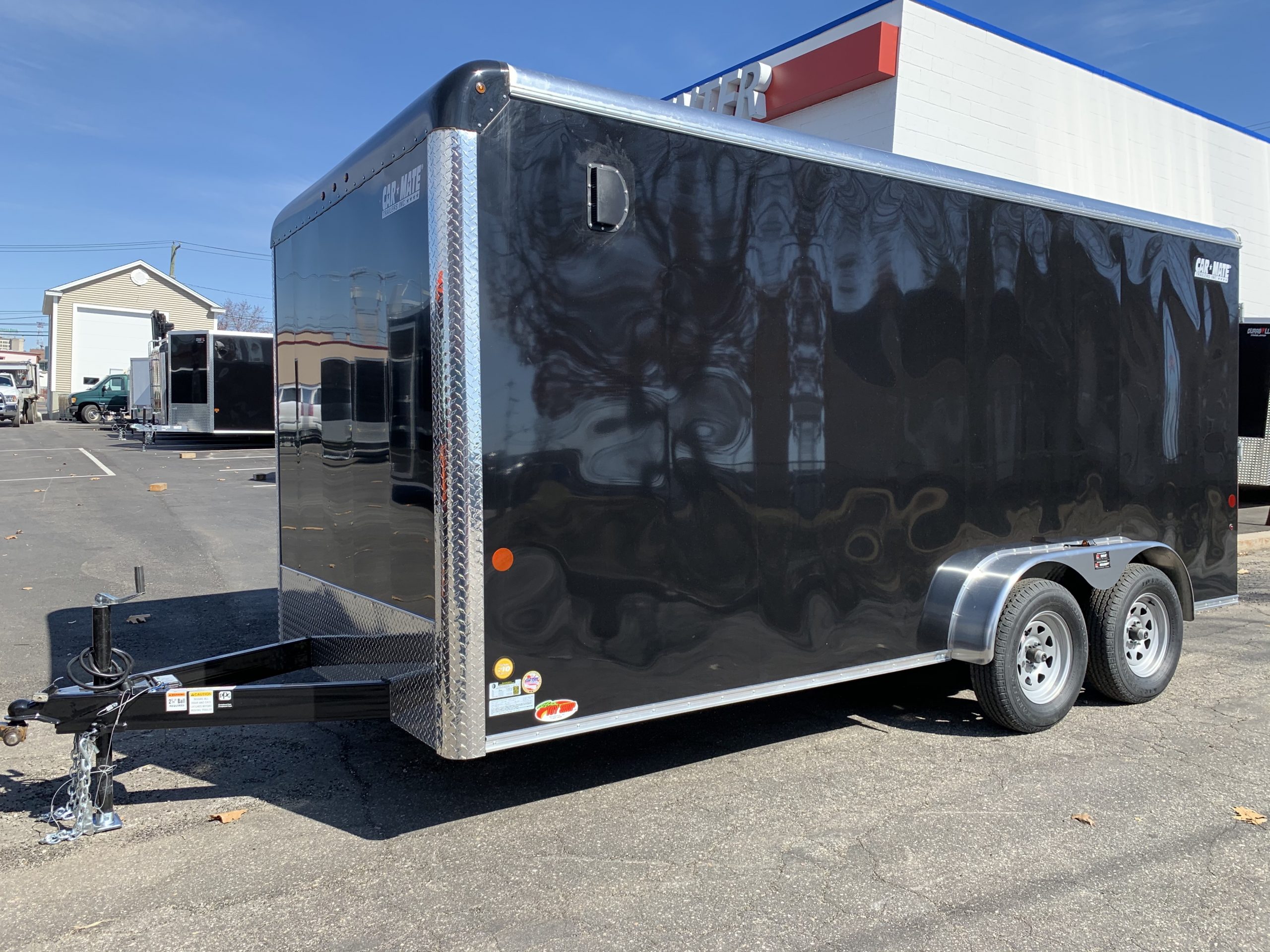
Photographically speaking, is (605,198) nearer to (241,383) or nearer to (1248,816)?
(1248,816)

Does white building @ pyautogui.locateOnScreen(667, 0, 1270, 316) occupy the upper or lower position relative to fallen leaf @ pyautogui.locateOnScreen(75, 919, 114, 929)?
upper

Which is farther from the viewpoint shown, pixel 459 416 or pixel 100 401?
pixel 100 401

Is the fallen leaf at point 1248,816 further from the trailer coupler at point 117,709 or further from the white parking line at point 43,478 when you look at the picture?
the white parking line at point 43,478

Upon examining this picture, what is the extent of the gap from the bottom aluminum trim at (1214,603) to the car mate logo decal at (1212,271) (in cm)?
208

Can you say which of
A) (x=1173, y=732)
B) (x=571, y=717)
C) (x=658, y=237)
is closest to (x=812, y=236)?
(x=658, y=237)

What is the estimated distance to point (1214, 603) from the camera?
6586mm

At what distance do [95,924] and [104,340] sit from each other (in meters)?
52.0

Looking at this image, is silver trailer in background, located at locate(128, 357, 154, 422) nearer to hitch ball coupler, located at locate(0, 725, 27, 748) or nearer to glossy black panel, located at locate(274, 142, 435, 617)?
glossy black panel, located at locate(274, 142, 435, 617)

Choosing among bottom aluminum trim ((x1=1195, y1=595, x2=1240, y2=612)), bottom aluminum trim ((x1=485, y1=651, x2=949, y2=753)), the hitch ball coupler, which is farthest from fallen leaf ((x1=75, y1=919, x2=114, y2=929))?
bottom aluminum trim ((x1=1195, y1=595, x2=1240, y2=612))

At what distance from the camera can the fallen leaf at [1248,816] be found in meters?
4.21

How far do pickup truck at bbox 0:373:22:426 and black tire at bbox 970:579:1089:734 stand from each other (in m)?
39.1

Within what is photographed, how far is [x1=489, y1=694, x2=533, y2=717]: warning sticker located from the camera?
3668 millimetres

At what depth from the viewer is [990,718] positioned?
17.3 feet

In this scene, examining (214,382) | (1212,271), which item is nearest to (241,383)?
(214,382)
